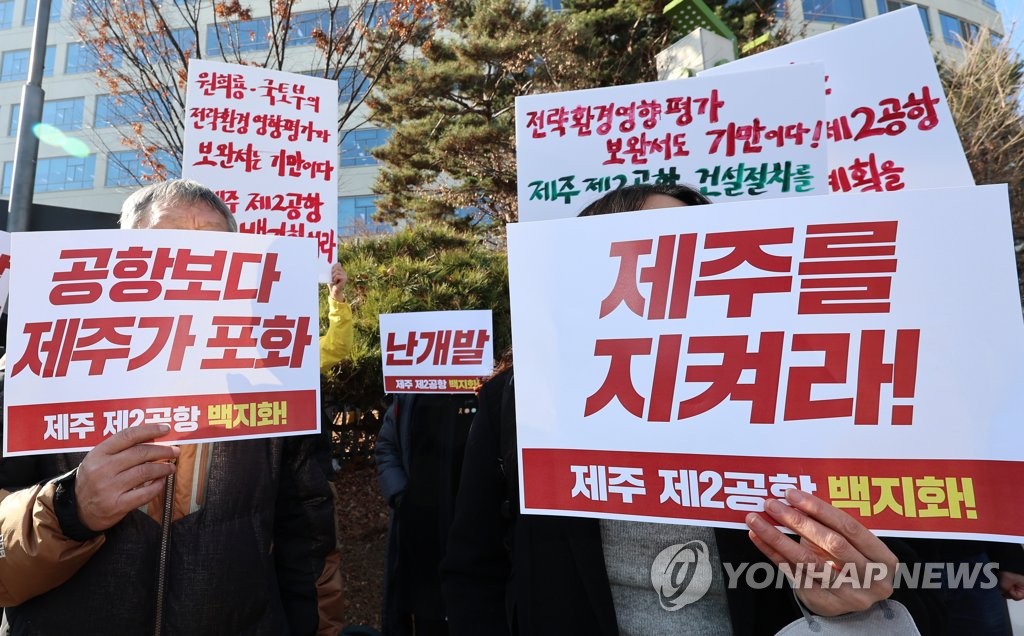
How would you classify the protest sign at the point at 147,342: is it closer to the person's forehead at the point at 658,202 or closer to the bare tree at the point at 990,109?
the person's forehead at the point at 658,202

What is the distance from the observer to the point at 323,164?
3.01 meters

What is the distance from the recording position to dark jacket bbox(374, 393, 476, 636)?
3.28 metres

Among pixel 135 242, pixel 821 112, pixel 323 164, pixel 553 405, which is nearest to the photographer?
pixel 553 405

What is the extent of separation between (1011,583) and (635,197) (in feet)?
6.23

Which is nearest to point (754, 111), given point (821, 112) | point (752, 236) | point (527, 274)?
point (821, 112)

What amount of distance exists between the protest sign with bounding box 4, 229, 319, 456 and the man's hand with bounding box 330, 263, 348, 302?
154 centimetres

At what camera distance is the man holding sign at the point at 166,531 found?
1232 millimetres

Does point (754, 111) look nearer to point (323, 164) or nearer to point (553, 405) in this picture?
point (553, 405)

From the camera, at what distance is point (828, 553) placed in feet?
3.20

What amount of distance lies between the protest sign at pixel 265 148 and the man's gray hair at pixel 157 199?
105 cm

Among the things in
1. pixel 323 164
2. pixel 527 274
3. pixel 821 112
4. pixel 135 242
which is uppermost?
pixel 323 164

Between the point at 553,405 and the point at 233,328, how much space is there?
85cm

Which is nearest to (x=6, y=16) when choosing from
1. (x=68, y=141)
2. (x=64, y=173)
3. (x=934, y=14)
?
(x=68, y=141)

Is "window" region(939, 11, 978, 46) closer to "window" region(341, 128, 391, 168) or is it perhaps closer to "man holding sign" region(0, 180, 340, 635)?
"window" region(341, 128, 391, 168)
